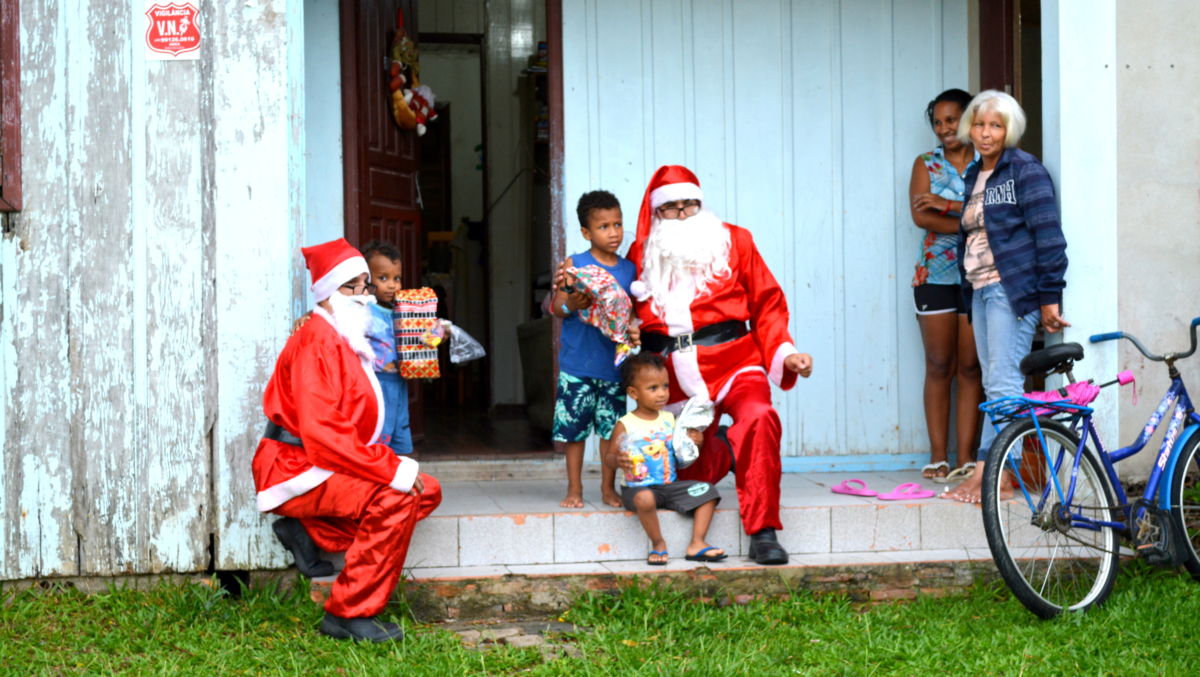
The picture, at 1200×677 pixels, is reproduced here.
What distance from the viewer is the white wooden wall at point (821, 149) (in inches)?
246

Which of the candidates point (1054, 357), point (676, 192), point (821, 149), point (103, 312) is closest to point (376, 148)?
point (676, 192)

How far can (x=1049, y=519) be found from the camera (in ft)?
14.4

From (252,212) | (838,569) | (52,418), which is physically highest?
(252,212)

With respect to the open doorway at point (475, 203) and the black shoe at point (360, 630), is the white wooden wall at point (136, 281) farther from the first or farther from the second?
the open doorway at point (475, 203)

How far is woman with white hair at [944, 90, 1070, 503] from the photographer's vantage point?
504 cm

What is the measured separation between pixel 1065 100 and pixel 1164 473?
1632 millimetres

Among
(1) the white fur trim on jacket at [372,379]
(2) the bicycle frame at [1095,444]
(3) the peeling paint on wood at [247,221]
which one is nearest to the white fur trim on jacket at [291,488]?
(1) the white fur trim on jacket at [372,379]

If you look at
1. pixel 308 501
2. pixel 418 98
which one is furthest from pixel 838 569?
pixel 418 98

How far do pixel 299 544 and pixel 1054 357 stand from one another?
9.69 ft

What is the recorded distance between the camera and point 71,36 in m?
4.62

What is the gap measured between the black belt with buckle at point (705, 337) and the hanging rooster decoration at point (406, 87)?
2.28 metres

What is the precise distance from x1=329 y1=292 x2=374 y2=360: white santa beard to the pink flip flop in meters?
2.32

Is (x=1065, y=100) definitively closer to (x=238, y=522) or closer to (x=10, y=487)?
(x=238, y=522)

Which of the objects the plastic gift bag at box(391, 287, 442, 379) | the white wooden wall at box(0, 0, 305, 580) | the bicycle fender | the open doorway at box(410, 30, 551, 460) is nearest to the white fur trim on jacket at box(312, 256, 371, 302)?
the white wooden wall at box(0, 0, 305, 580)
